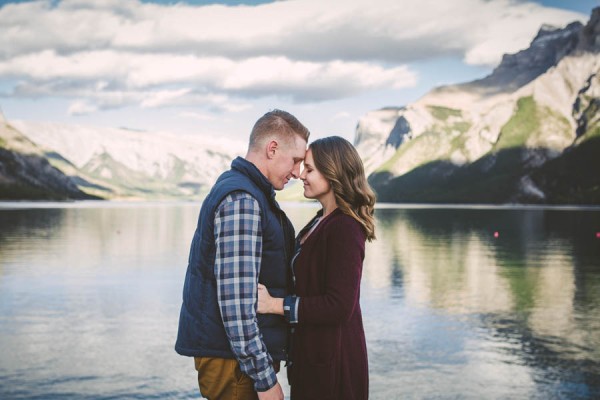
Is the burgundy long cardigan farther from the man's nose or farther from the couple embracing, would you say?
the man's nose

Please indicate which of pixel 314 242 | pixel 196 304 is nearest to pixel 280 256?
pixel 314 242

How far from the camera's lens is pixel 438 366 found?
29.8m

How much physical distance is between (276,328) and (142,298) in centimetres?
4154

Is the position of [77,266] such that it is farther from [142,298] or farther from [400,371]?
[400,371]

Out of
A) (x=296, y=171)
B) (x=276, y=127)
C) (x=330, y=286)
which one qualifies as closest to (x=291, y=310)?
(x=330, y=286)

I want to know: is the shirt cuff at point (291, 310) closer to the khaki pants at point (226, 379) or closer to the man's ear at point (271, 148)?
the khaki pants at point (226, 379)

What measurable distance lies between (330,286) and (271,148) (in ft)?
5.68

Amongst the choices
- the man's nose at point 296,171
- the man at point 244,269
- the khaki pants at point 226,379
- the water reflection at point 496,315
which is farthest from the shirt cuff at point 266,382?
the water reflection at point 496,315

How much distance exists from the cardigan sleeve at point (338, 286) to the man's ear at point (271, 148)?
1.17m

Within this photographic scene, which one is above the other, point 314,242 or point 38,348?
point 314,242

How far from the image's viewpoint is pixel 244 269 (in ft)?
20.7

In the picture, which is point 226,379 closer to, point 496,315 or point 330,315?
point 330,315

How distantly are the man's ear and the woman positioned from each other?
A: 0.49 m

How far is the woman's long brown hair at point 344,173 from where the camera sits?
7.31m
